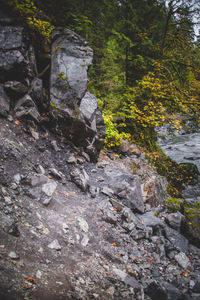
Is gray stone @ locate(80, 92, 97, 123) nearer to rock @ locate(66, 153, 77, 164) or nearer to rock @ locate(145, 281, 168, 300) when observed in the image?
rock @ locate(66, 153, 77, 164)

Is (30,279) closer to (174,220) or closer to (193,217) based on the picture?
(174,220)

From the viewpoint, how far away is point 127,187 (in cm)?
519

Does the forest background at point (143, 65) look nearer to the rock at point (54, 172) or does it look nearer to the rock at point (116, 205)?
the rock at point (116, 205)

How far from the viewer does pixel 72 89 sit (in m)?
5.14

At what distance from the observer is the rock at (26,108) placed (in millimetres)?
4293

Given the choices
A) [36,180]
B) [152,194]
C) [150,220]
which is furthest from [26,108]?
[152,194]

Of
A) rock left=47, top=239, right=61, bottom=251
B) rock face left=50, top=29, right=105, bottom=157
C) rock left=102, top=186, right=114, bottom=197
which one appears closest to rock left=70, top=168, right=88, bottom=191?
rock left=102, top=186, right=114, bottom=197

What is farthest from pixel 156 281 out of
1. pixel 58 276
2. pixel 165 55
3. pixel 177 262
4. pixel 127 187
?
pixel 165 55

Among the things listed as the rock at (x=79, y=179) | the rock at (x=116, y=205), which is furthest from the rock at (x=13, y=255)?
the rock at (x=116, y=205)

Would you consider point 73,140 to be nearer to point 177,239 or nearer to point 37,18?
point 37,18

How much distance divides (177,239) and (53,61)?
6.97 meters

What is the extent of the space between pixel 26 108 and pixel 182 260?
606 cm

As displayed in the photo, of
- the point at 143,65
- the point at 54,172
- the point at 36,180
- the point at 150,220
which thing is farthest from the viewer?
the point at 143,65

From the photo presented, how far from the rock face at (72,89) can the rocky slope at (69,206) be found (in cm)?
4
